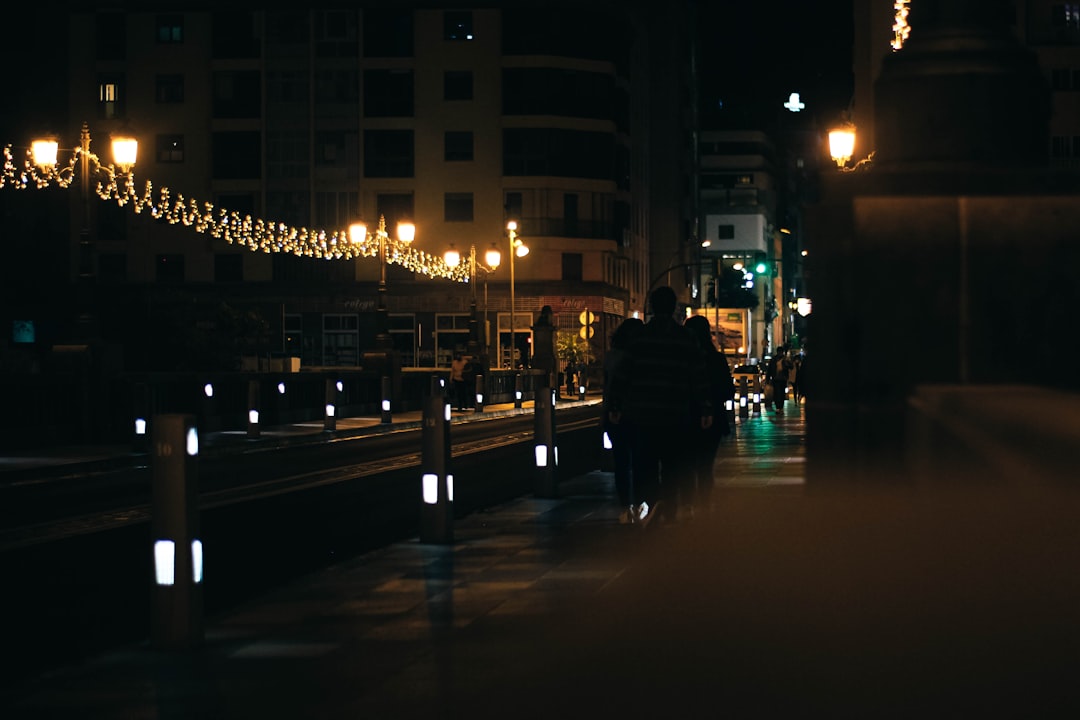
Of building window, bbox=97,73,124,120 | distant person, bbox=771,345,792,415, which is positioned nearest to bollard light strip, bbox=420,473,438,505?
distant person, bbox=771,345,792,415

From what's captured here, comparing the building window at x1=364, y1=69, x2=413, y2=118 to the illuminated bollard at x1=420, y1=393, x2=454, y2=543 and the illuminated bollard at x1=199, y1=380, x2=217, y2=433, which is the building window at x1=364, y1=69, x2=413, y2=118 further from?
the illuminated bollard at x1=420, y1=393, x2=454, y2=543

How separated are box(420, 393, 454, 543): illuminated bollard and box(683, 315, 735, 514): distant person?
1.78m

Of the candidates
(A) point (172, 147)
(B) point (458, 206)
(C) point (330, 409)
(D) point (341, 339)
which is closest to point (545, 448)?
(C) point (330, 409)

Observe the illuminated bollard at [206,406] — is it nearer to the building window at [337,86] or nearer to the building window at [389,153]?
the building window at [389,153]

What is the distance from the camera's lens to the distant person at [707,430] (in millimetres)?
13492

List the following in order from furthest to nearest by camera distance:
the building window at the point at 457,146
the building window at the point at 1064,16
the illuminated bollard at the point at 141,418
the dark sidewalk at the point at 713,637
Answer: the building window at the point at 457,146, the building window at the point at 1064,16, the illuminated bollard at the point at 141,418, the dark sidewalk at the point at 713,637

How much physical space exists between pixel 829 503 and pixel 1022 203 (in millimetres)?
1806

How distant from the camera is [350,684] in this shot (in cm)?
725

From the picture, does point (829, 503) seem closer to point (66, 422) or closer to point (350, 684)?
point (350, 684)

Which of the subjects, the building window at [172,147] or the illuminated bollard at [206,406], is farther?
the building window at [172,147]

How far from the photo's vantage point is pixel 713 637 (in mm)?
7332

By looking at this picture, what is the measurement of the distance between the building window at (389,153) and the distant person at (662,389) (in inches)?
2945

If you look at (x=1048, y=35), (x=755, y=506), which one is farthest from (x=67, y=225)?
(x=755, y=506)

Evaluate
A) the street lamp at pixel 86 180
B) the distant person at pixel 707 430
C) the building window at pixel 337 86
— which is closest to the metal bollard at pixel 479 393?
the street lamp at pixel 86 180
